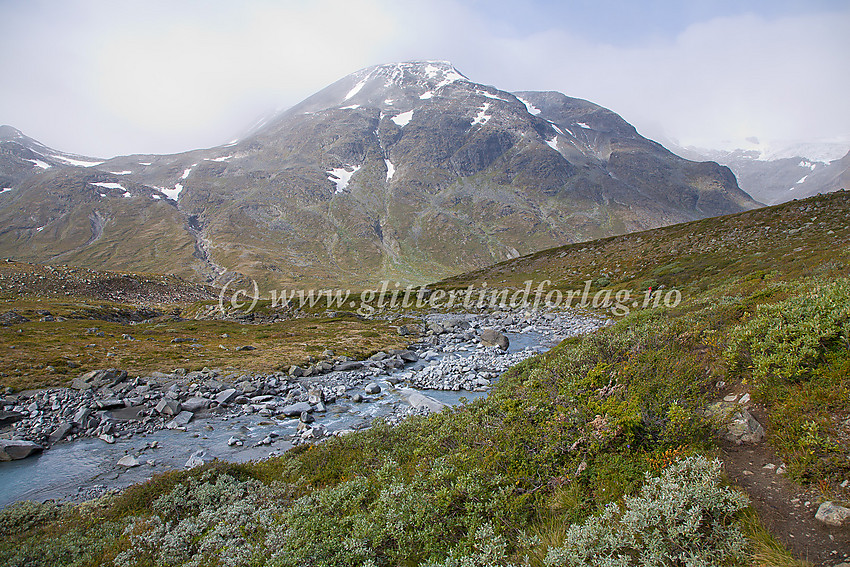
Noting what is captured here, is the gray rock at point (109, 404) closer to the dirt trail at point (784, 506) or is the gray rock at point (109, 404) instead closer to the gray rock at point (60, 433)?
the gray rock at point (60, 433)

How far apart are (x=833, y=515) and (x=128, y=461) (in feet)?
65.9

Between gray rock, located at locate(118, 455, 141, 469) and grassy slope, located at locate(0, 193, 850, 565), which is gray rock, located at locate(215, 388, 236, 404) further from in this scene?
grassy slope, located at locate(0, 193, 850, 565)

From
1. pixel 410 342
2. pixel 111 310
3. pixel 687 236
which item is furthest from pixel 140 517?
pixel 687 236

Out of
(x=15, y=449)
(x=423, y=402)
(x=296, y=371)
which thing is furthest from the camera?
(x=296, y=371)

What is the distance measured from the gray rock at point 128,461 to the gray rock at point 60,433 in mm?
4344

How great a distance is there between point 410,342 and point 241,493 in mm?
28156

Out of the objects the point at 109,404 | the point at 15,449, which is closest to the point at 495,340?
the point at 109,404

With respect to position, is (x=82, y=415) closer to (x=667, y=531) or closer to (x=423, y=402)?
(x=423, y=402)

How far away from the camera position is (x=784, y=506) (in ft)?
14.7

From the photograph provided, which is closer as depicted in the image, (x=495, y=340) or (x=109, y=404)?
(x=109, y=404)

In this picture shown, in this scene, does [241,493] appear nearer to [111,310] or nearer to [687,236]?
[111,310]

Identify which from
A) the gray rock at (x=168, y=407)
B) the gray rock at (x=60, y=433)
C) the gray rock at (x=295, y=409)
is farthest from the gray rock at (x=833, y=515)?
the gray rock at (x=60, y=433)

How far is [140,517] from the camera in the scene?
28.4ft

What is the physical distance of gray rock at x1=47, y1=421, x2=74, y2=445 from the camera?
51.4ft
